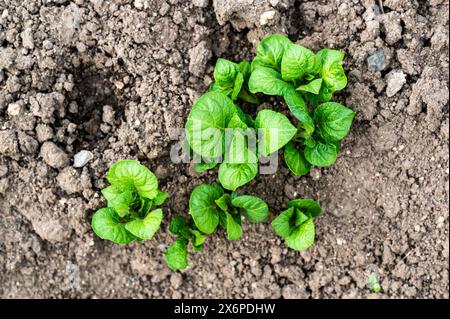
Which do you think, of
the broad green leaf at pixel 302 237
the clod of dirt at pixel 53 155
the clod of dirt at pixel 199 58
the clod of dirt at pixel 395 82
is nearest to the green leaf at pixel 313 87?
the clod of dirt at pixel 395 82

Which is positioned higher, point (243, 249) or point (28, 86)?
point (28, 86)

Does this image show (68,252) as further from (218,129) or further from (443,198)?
(443,198)

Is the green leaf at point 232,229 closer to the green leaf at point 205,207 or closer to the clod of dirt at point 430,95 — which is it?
the green leaf at point 205,207

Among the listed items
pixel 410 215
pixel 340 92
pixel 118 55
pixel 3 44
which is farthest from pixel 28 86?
pixel 410 215

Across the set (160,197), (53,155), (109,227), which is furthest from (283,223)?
(53,155)

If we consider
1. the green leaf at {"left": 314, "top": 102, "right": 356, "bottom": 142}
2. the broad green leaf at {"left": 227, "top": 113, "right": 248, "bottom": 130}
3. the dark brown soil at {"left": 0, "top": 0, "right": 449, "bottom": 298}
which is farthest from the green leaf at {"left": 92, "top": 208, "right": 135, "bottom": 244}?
the green leaf at {"left": 314, "top": 102, "right": 356, "bottom": 142}

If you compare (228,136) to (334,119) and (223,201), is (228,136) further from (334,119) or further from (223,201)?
(334,119)
